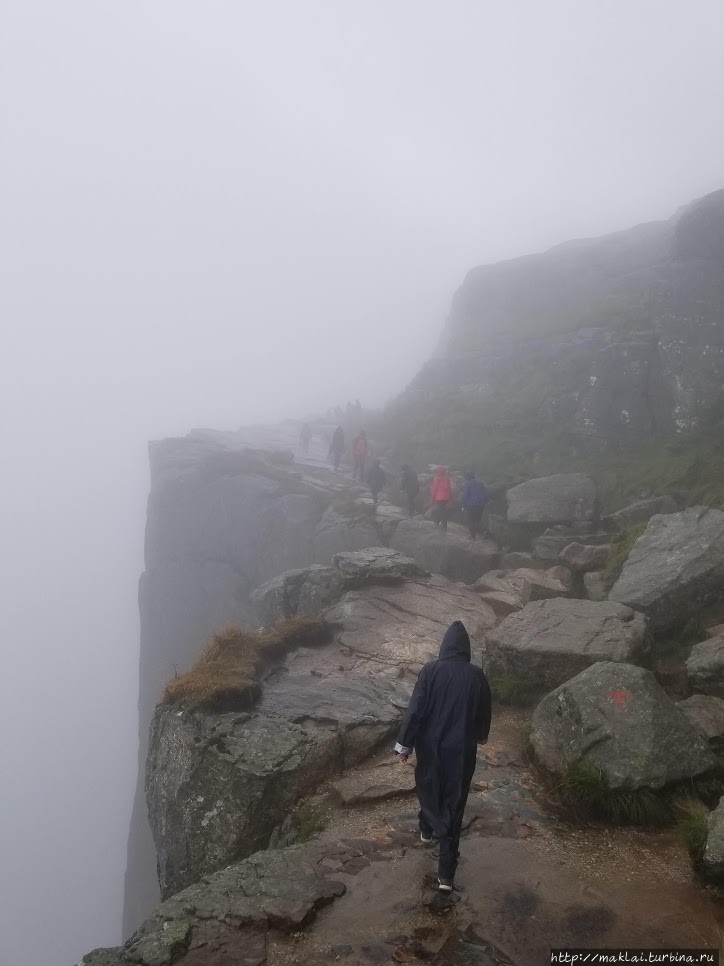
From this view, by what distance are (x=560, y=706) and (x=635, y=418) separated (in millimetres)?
21885

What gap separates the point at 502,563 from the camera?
72.2ft

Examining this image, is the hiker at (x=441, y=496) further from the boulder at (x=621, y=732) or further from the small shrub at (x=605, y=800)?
the small shrub at (x=605, y=800)

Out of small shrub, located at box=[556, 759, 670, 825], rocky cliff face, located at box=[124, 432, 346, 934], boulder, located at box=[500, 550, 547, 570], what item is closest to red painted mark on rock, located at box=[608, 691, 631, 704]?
small shrub, located at box=[556, 759, 670, 825]

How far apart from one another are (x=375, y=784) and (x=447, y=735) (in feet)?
11.6

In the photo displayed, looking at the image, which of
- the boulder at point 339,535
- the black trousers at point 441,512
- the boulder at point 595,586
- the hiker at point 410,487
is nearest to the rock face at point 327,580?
the black trousers at point 441,512

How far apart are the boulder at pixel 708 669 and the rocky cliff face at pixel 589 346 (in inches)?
692

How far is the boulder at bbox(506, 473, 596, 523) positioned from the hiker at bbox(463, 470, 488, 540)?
1.37 metres

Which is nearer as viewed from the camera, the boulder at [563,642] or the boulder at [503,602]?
the boulder at [563,642]

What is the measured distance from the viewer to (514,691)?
1159cm

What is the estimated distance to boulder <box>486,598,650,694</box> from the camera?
1089cm

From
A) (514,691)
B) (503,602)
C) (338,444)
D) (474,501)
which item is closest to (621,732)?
(514,691)

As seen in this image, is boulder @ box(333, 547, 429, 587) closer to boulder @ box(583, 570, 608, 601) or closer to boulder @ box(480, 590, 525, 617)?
boulder @ box(480, 590, 525, 617)

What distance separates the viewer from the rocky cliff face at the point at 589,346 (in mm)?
26953

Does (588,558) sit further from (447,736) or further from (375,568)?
(447,736)
